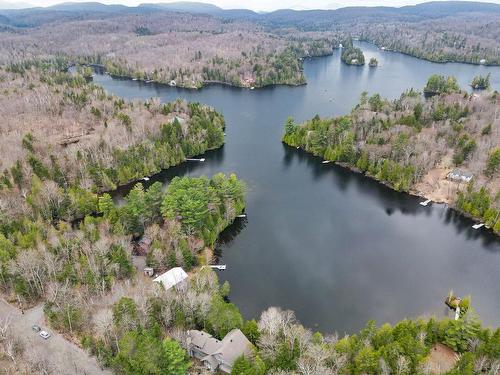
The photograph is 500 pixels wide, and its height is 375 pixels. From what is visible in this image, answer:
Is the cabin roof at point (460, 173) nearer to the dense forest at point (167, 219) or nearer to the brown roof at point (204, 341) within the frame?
the dense forest at point (167, 219)

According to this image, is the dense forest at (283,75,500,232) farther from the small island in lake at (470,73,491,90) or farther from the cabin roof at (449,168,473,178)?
the small island in lake at (470,73,491,90)

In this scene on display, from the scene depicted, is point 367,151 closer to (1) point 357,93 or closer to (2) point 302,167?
(2) point 302,167

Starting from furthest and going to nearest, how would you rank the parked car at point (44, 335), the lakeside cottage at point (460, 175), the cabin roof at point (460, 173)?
the cabin roof at point (460, 173) < the lakeside cottage at point (460, 175) < the parked car at point (44, 335)

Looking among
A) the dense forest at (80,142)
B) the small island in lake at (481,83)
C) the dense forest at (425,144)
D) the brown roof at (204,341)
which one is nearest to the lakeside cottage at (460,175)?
the dense forest at (425,144)

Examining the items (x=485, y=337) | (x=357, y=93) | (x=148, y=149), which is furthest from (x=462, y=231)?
(x=357, y=93)

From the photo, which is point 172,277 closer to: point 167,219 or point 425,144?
point 167,219
